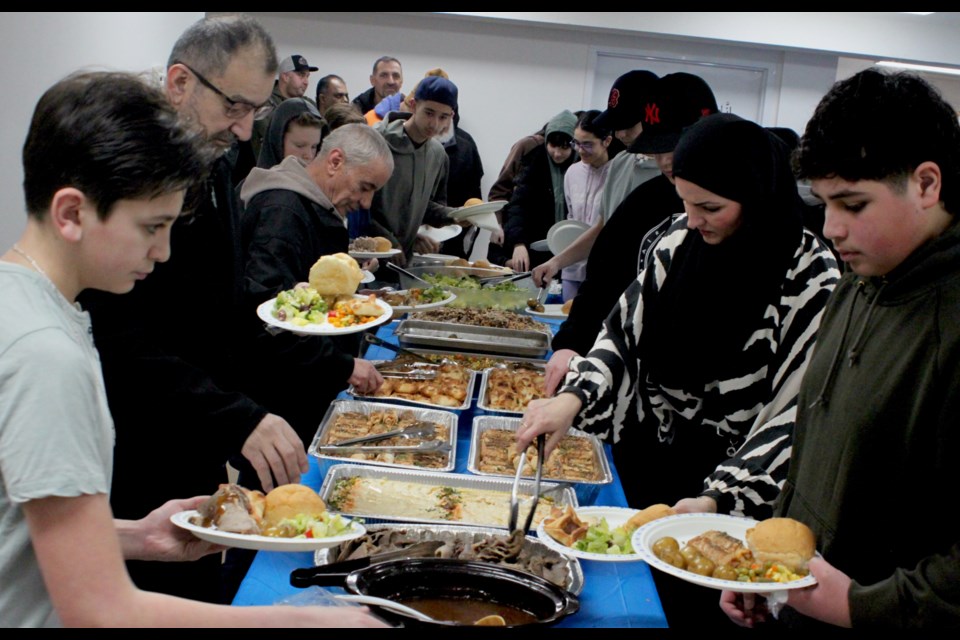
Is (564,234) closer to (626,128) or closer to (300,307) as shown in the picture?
(626,128)

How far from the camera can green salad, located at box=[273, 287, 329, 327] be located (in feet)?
6.88

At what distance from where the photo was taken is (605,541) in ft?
4.67

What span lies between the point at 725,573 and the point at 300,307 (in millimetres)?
1339

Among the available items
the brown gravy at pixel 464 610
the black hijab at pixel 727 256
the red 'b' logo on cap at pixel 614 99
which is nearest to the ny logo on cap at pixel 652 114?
the red 'b' logo on cap at pixel 614 99

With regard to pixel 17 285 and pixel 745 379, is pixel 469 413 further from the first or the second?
pixel 17 285

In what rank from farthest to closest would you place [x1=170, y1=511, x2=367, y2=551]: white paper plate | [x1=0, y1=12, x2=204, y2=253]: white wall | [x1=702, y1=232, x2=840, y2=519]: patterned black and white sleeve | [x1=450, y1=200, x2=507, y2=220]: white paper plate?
1. [x1=450, y1=200, x2=507, y2=220]: white paper plate
2. [x1=0, y1=12, x2=204, y2=253]: white wall
3. [x1=702, y1=232, x2=840, y2=519]: patterned black and white sleeve
4. [x1=170, y1=511, x2=367, y2=551]: white paper plate

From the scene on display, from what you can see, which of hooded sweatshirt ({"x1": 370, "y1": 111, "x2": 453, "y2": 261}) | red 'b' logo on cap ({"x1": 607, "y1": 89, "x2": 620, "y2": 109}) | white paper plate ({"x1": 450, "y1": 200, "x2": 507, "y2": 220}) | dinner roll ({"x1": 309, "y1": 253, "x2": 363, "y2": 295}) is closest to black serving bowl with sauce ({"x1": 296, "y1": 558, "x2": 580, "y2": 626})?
dinner roll ({"x1": 309, "y1": 253, "x2": 363, "y2": 295})

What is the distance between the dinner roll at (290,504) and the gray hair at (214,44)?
2.82 ft

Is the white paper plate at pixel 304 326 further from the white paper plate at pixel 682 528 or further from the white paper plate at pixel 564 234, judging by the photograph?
the white paper plate at pixel 564 234

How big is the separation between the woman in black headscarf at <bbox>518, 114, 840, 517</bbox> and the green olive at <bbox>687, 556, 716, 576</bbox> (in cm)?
34

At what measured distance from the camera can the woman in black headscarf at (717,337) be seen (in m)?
1.60

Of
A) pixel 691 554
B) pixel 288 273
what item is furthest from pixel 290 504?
pixel 288 273

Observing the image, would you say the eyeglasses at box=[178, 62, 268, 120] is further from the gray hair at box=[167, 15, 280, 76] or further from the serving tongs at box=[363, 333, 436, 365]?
the serving tongs at box=[363, 333, 436, 365]

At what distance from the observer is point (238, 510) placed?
1.28 metres
